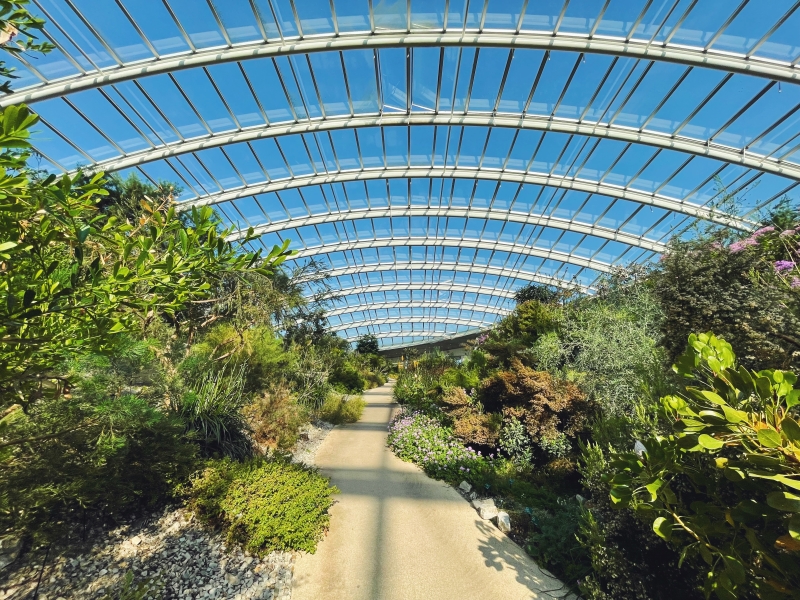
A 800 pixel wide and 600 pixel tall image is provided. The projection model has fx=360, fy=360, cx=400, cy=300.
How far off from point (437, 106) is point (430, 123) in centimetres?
59

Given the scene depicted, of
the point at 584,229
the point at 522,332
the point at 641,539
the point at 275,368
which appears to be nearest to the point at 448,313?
the point at 584,229

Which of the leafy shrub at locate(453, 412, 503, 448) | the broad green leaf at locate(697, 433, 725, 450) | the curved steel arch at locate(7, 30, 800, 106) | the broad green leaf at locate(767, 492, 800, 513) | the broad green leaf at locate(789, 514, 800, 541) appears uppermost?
the curved steel arch at locate(7, 30, 800, 106)

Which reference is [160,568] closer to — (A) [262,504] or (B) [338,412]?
(A) [262,504]

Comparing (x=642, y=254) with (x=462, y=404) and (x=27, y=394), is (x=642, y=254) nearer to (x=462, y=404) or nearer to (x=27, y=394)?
(x=462, y=404)

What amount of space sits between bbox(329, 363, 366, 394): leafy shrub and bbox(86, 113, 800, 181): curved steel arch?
9.44 meters

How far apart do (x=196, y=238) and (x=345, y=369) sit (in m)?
14.8

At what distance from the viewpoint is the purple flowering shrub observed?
6297 millimetres

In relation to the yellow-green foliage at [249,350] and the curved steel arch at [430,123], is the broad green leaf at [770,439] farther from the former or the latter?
the curved steel arch at [430,123]

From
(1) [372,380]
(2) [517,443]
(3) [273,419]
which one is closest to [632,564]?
(2) [517,443]

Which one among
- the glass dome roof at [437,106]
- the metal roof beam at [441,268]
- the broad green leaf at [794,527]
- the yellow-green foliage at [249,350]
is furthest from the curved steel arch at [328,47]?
the metal roof beam at [441,268]

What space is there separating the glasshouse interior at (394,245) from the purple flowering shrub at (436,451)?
86 millimetres

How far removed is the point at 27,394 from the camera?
194cm

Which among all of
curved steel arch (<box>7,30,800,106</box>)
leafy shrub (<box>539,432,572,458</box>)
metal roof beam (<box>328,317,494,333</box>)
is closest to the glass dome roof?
curved steel arch (<box>7,30,800,106</box>)

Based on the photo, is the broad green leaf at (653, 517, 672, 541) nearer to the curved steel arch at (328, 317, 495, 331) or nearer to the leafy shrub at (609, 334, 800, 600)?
the leafy shrub at (609, 334, 800, 600)
